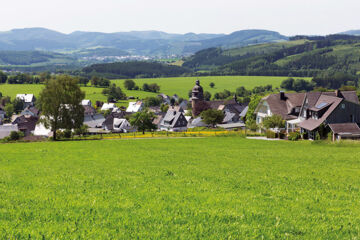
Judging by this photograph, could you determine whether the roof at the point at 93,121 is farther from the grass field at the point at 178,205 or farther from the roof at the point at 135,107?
the grass field at the point at 178,205

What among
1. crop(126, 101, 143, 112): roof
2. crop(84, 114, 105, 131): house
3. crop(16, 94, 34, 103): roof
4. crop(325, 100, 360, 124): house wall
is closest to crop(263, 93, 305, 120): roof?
crop(325, 100, 360, 124): house wall

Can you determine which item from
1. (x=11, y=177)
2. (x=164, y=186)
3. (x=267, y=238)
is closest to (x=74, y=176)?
(x=11, y=177)

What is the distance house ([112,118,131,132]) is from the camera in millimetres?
118125

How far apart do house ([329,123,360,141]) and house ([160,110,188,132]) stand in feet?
226

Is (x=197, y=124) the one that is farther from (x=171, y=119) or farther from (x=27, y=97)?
(x=27, y=97)

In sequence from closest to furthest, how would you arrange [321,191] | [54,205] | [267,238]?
1. [267,238]
2. [54,205]
3. [321,191]

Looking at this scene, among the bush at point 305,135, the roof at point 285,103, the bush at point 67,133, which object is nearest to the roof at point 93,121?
the bush at point 67,133

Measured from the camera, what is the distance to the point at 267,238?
25.4 ft

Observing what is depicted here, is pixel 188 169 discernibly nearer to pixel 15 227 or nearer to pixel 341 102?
pixel 15 227

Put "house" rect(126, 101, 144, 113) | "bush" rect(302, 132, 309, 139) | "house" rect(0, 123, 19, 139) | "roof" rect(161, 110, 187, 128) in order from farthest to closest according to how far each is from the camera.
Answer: "house" rect(126, 101, 144, 113) → "roof" rect(161, 110, 187, 128) → "house" rect(0, 123, 19, 139) → "bush" rect(302, 132, 309, 139)

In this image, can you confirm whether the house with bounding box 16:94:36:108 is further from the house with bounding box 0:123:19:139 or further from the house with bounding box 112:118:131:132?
the house with bounding box 0:123:19:139

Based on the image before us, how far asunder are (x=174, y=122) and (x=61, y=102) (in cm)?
6246

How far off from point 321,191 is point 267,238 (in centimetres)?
652

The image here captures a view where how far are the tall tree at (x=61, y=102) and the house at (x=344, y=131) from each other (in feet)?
142
